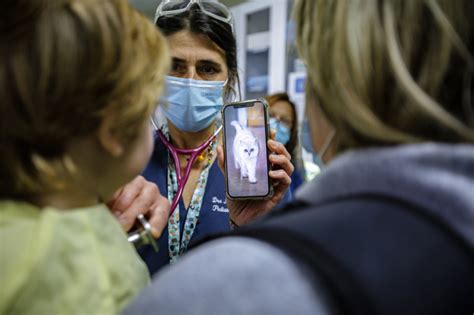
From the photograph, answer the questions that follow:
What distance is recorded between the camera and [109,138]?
0.54 m

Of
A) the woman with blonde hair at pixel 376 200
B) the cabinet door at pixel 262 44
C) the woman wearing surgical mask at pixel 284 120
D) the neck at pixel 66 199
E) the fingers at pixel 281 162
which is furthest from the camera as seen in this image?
the cabinet door at pixel 262 44

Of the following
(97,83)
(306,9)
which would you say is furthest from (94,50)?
(306,9)

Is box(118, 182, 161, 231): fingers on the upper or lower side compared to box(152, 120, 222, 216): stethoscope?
upper

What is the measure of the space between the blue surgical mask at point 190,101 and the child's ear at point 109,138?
2.32 feet

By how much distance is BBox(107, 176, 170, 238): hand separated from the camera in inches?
29.6

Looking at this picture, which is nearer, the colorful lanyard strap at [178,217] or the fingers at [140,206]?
the fingers at [140,206]

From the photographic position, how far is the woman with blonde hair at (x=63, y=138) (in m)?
0.44

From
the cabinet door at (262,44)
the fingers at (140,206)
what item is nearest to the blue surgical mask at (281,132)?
the cabinet door at (262,44)

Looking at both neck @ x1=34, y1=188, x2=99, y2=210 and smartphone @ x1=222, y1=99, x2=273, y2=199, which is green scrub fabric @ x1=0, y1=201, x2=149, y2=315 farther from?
smartphone @ x1=222, y1=99, x2=273, y2=199

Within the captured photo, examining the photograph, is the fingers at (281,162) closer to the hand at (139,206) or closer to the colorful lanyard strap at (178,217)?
the colorful lanyard strap at (178,217)

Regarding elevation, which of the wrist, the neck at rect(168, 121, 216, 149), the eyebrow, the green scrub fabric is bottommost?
the wrist

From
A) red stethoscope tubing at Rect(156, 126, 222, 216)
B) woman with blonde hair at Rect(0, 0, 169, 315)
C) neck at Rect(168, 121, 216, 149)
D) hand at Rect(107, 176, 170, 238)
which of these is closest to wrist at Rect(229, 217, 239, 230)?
red stethoscope tubing at Rect(156, 126, 222, 216)

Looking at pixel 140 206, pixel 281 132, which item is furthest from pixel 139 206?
pixel 281 132

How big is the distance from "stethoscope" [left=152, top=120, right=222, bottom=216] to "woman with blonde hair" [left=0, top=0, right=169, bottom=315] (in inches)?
24.6
